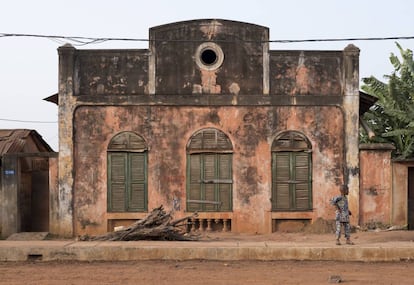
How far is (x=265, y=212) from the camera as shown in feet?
56.5

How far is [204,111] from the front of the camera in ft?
56.9

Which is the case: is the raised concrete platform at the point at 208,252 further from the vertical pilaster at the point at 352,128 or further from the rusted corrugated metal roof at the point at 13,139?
the rusted corrugated metal roof at the point at 13,139

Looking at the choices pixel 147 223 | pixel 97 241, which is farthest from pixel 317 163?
pixel 97 241

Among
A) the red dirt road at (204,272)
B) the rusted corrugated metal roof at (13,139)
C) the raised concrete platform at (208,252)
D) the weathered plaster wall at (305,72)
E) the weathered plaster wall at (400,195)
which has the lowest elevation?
the red dirt road at (204,272)

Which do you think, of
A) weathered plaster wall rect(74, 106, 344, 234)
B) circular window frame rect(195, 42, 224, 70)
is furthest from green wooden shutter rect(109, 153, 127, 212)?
circular window frame rect(195, 42, 224, 70)

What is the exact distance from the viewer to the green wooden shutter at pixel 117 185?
56.6 ft

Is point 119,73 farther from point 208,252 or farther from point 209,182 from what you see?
point 208,252

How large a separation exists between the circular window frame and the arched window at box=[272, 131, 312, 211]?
8.17 feet

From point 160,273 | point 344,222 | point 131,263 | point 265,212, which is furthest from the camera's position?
point 265,212

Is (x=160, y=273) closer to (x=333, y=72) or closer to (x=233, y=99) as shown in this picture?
(x=233, y=99)

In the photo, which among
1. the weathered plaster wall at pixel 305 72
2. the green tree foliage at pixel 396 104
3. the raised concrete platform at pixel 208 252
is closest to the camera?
the raised concrete platform at pixel 208 252

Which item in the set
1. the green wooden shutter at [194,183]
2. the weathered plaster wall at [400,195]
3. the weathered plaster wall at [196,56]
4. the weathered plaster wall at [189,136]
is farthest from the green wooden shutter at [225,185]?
the weathered plaster wall at [400,195]

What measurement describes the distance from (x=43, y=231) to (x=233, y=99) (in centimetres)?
635

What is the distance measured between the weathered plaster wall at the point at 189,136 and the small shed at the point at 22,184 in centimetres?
132
